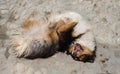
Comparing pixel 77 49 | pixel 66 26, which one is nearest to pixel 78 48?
pixel 77 49

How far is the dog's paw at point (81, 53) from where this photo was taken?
5.83 ft

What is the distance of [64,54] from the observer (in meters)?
1.84

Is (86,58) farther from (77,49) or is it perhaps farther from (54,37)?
(54,37)

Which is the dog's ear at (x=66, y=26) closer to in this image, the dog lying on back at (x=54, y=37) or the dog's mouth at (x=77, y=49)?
the dog lying on back at (x=54, y=37)

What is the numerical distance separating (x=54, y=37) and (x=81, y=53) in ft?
0.55

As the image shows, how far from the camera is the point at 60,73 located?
68.8 inches

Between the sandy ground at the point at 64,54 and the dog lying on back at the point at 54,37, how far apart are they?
0.15ft

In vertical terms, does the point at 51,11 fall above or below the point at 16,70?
above

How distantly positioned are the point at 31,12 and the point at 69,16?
10.7 inches

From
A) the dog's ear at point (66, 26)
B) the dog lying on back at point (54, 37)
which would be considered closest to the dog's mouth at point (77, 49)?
the dog lying on back at point (54, 37)

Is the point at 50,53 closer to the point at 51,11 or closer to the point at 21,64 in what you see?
the point at 21,64

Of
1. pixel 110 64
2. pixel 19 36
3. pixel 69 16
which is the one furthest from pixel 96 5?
pixel 19 36

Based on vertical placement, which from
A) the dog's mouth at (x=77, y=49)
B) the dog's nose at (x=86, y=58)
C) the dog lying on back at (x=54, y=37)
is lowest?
the dog's nose at (x=86, y=58)

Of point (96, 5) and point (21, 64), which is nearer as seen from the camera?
point (21, 64)
